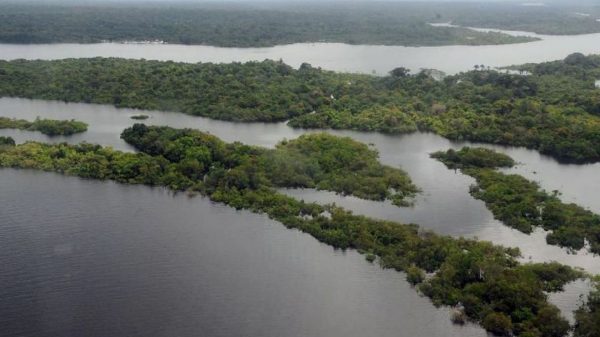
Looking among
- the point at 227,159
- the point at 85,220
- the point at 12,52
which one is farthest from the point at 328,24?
the point at 85,220

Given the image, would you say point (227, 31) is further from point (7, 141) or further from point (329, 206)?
point (329, 206)

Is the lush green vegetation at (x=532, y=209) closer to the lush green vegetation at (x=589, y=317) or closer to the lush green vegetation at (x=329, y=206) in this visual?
the lush green vegetation at (x=329, y=206)

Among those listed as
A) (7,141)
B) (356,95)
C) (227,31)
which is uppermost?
(227,31)

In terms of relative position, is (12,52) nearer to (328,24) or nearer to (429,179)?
(328,24)

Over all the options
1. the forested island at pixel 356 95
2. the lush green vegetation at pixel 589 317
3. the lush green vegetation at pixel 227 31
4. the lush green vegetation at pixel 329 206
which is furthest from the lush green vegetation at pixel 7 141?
the lush green vegetation at pixel 227 31

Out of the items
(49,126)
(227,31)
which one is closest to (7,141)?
(49,126)

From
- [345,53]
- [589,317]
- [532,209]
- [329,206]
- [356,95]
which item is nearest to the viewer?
[589,317]

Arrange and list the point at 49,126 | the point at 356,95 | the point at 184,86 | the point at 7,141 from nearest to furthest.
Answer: the point at 7,141 → the point at 49,126 → the point at 356,95 → the point at 184,86
